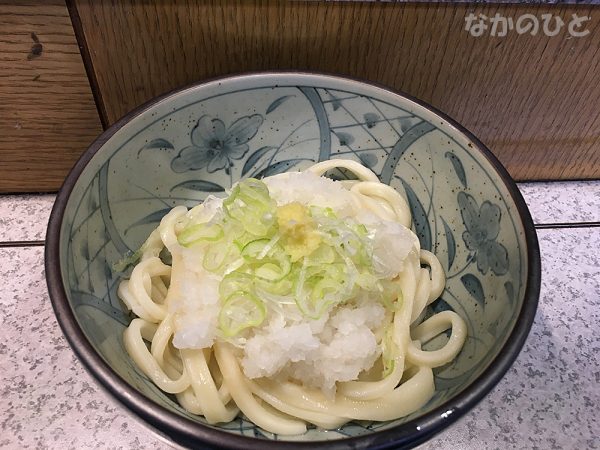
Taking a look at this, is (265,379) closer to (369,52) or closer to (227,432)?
(227,432)

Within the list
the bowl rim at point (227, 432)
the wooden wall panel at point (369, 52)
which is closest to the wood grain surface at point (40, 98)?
the wooden wall panel at point (369, 52)

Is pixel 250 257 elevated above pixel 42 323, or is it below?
above

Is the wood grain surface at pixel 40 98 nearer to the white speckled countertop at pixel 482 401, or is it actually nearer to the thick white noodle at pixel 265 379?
the white speckled countertop at pixel 482 401

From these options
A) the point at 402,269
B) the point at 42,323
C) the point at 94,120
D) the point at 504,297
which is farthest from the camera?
the point at 94,120

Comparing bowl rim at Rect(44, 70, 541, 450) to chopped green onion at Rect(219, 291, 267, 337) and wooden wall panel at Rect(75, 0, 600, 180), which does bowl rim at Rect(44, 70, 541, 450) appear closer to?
chopped green onion at Rect(219, 291, 267, 337)

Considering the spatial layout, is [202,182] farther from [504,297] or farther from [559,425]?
[559,425]

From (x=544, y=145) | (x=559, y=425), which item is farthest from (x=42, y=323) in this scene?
(x=544, y=145)

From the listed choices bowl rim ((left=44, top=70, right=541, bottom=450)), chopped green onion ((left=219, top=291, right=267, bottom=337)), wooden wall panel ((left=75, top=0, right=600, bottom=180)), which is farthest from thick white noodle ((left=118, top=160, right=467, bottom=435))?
wooden wall panel ((left=75, top=0, right=600, bottom=180))
